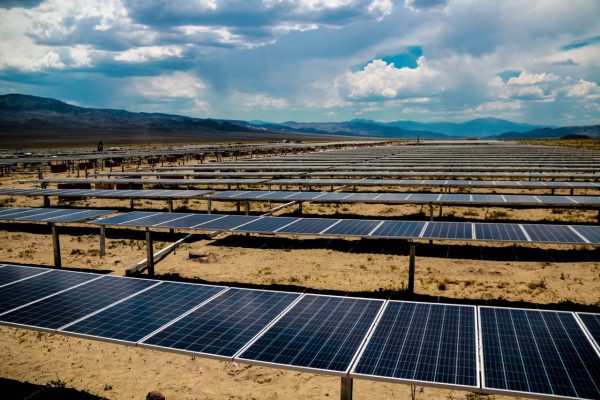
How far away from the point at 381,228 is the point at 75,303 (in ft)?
27.3

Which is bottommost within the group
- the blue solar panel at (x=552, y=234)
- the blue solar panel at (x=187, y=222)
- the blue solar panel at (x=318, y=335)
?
the blue solar panel at (x=318, y=335)

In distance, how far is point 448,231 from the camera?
40.5 feet

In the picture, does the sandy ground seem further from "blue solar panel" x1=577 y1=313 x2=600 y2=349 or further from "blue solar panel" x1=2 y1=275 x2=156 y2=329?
"blue solar panel" x1=577 y1=313 x2=600 y2=349

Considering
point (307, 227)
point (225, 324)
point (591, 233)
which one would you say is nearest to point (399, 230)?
point (307, 227)

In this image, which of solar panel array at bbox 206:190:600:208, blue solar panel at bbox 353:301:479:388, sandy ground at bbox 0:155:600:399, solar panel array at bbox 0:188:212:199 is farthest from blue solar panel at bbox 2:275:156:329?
solar panel array at bbox 0:188:212:199

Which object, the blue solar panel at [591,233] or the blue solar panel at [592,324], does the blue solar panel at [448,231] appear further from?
the blue solar panel at [592,324]

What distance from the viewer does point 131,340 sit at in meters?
6.13

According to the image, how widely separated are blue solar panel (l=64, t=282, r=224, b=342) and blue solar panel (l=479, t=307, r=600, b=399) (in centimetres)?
463

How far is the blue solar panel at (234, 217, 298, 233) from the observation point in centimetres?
1277

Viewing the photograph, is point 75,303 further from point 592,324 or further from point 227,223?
point 592,324

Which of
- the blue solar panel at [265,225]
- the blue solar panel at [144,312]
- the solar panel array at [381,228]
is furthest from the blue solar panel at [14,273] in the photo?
the blue solar panel at [265,225]

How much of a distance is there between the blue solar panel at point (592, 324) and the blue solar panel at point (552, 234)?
202 inches

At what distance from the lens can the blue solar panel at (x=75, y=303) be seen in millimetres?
6867

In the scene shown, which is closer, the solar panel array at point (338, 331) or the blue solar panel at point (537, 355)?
the blue solar panel at point (537, 355)
